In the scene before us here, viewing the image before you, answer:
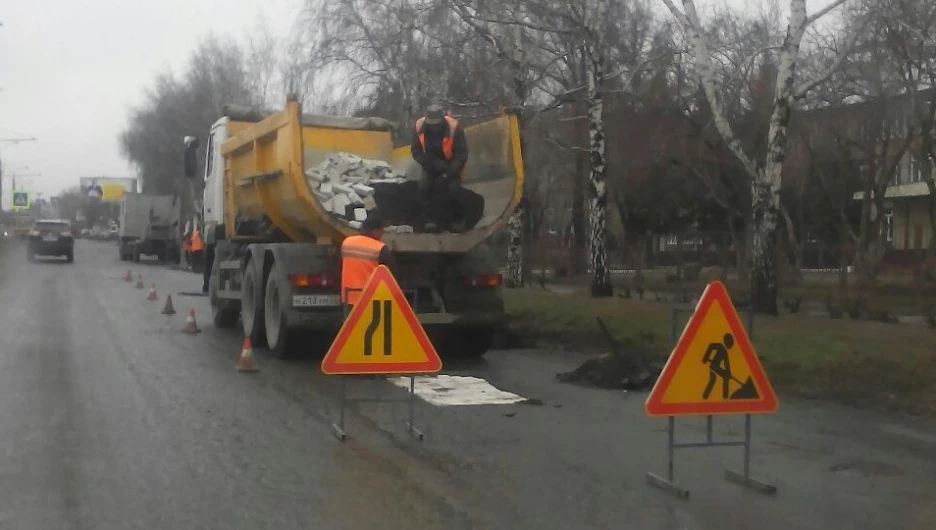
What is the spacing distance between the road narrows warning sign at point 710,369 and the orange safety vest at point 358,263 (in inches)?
161

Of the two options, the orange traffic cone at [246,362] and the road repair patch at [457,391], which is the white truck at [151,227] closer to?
the orange traffic cone at [246,362]

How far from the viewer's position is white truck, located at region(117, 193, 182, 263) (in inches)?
2074

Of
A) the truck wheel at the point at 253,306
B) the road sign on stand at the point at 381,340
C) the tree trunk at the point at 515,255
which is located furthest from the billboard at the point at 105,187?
the road sign on stand at the point at 381,340

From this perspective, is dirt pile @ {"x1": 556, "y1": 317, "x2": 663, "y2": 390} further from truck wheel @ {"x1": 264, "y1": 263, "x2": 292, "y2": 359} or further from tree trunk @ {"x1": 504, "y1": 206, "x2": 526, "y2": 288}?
tree trunk @ {"x1": 504, "y1": 206, "x2": 526, "y2": 288}

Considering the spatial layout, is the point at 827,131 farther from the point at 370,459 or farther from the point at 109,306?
the point at 370,459

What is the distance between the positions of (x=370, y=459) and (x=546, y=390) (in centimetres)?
381

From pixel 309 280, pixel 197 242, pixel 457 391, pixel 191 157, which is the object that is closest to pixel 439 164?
pixel 309 280

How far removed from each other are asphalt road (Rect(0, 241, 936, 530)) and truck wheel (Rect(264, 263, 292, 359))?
3.61 feet

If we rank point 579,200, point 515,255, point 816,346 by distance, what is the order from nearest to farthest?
1. point 816,346
2. point 515,255
3. point 579,200

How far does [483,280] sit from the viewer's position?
1440cm

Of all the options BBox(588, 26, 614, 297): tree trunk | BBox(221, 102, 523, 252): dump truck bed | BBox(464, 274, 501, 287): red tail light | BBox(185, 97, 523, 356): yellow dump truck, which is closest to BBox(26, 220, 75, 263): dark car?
BBox(588, 26, 614, 297): tree trunk

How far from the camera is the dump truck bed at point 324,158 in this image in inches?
542

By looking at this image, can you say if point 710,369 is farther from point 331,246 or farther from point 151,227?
point 151,227

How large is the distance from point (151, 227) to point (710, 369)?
157 ft
